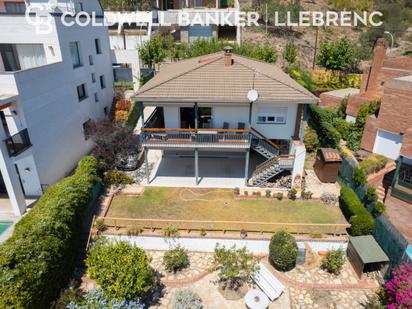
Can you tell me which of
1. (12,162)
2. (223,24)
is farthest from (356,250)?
(223,24)

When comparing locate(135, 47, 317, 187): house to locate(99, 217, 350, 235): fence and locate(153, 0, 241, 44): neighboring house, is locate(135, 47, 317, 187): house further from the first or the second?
locate(153, 0, 241, 44): neighboring house

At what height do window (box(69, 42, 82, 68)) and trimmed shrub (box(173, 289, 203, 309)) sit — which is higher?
window (box(69, 42, 82, 68))

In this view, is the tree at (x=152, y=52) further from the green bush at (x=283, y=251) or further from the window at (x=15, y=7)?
the green bush at (x=283, y=251)

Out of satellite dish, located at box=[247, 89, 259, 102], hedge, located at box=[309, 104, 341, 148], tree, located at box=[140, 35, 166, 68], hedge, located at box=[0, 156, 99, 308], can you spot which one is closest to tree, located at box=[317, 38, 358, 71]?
hedge, located at box=[309, 104, 341, 148]

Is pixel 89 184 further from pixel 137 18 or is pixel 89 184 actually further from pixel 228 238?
pixel 137 18

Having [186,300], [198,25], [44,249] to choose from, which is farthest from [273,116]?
[198,25]

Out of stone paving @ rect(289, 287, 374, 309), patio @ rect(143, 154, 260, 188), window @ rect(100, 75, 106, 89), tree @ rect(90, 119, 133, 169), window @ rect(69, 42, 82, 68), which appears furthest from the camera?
window @ rect(100, 75, 106, 89)
